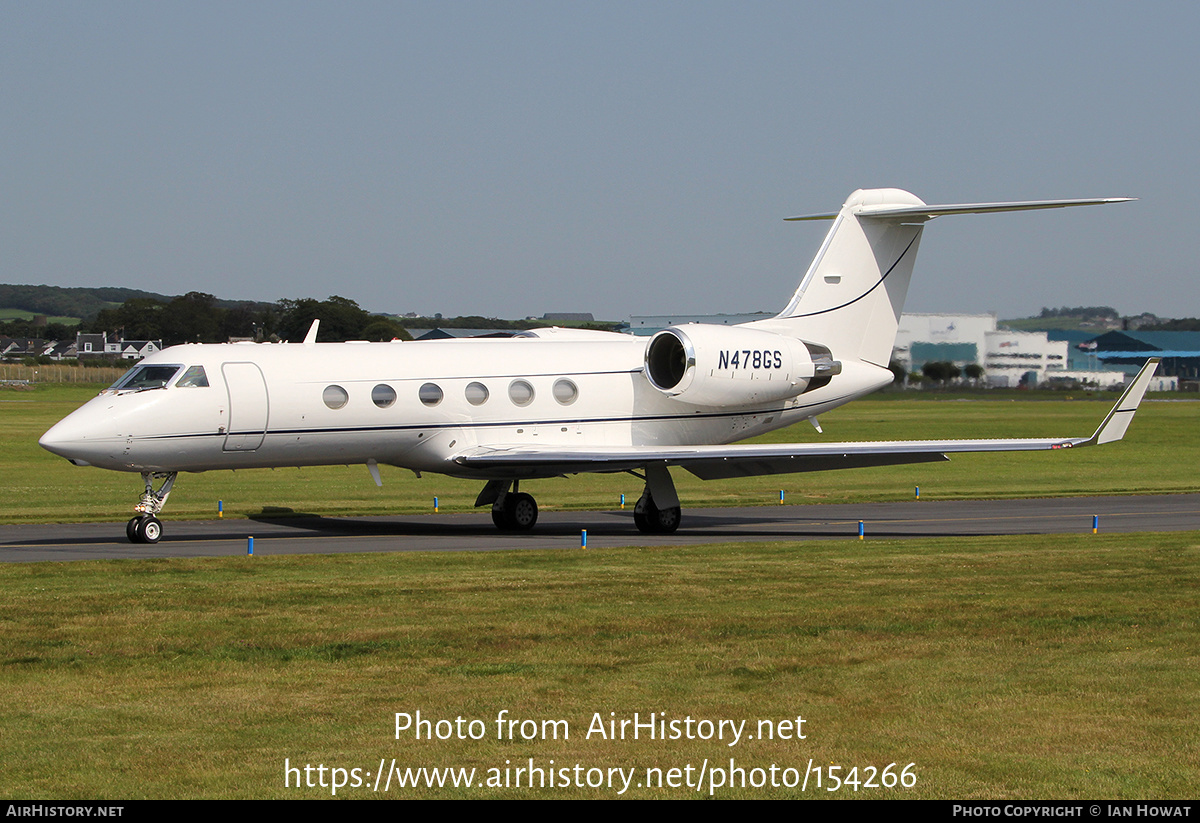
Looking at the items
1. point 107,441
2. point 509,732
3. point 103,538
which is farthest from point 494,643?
point 103,538

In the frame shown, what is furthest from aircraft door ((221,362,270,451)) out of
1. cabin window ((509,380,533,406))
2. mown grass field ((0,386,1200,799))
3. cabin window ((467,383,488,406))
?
cabin window ((509,380,533,406))

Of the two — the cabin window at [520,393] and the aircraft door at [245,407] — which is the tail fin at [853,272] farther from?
the aircraft door at [245,407]

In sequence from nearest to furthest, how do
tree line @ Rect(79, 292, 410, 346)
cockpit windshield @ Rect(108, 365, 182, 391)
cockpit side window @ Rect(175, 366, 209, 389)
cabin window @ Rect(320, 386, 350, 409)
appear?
cockpit windshield @ Rect(108, 365, 182, 391) < cockpit side window @ Rect(175, 366, 209, 389) < cabin window @ Rect(320, 386, 350, 409) < tree line @ Rect(79, 292, 410, 346)

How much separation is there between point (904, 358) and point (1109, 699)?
203 ft

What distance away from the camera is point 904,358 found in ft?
232

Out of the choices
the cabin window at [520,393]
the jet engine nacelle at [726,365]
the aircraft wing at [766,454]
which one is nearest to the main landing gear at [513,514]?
the aircraft wing at [766,454]

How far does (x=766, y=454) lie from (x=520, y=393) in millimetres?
4503

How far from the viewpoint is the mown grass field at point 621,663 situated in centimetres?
842

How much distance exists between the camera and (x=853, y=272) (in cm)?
2631

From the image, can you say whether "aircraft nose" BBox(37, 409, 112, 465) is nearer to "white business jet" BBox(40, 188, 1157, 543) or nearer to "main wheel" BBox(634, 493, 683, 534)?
"white business jet" BBox(40, 188, 1157, 543)

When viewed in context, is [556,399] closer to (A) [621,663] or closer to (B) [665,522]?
(B) [665,522]

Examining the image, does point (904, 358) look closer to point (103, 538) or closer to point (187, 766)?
point (103, 538)

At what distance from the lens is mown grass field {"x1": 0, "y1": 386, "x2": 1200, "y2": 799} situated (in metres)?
8.42

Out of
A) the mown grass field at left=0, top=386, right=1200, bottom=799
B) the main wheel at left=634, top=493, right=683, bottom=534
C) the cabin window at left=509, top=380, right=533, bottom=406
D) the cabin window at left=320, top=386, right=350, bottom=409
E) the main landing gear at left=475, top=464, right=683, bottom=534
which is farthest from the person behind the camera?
the main wheel at left=634, top=493, right=683, bottom=534
